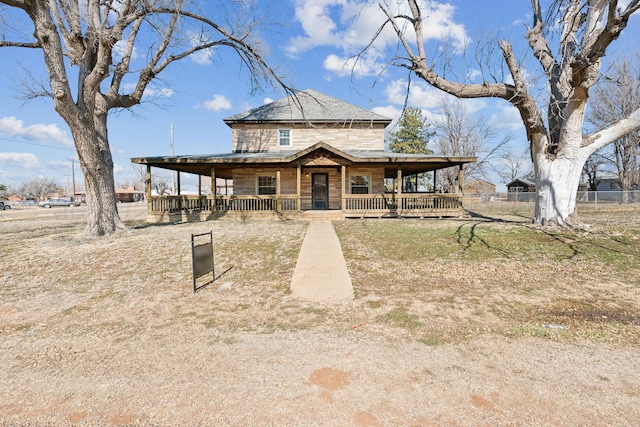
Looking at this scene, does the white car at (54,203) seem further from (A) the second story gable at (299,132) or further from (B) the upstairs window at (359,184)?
(B) the upstairs window at (359,184)

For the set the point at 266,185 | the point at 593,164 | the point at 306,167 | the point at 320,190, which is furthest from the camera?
the point at 593,164

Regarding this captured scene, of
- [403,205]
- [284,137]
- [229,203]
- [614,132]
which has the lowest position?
[403,205]

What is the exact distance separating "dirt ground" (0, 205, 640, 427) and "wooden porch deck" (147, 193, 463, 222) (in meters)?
10.7

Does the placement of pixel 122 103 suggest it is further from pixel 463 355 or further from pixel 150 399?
pixel 463 355

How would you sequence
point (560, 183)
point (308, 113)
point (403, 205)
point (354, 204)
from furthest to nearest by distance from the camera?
1. point (308, 113)
2. point (403, 205)
3. point (354, 204)
4. point (560, 183)

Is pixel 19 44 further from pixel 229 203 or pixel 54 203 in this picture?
pixel 54 203

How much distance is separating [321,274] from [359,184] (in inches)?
521

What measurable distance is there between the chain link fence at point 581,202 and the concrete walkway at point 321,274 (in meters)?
17.4

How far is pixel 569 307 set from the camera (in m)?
4.44

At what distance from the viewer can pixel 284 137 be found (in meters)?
19.4

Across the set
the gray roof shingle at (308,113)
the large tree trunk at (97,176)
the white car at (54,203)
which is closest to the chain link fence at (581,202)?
the gray roof shingle at (308,113)

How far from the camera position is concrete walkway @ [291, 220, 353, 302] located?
5.00 metres

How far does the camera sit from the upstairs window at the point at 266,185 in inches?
730

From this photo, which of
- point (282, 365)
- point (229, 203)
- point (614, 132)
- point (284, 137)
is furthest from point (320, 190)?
point (282, 365)
